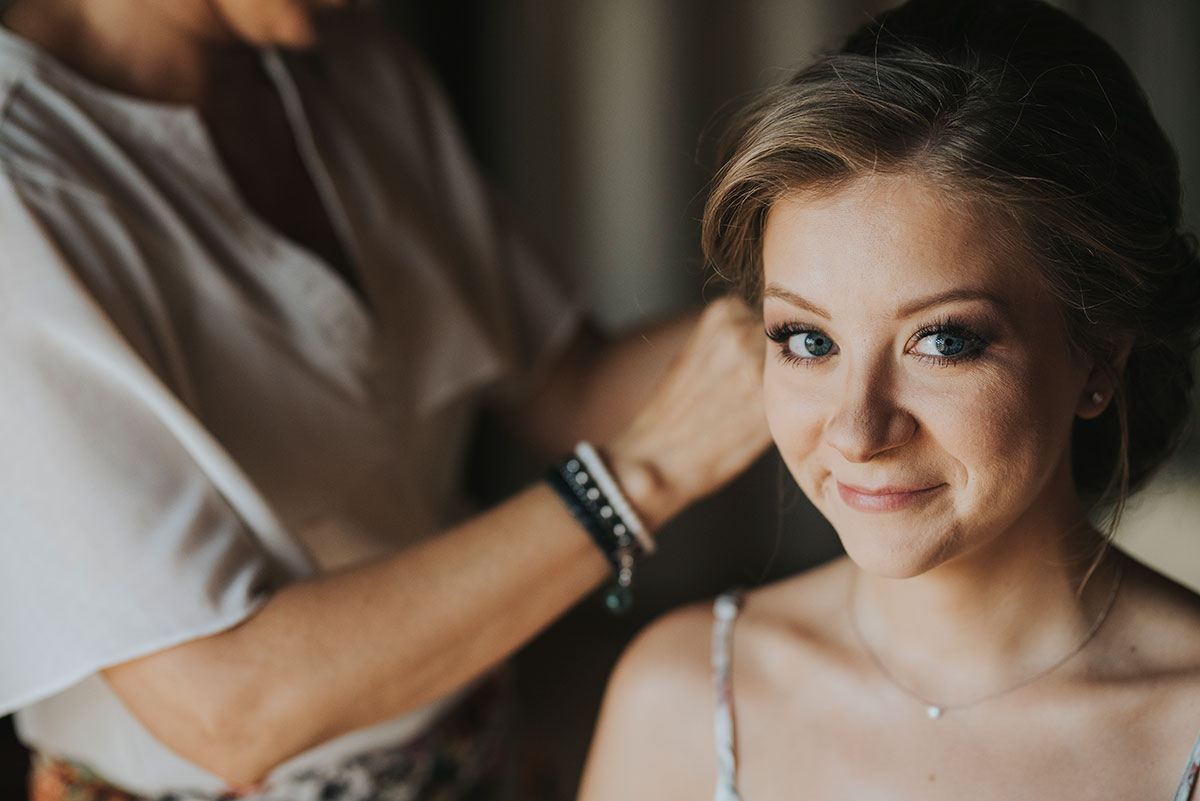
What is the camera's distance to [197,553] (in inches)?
44.5

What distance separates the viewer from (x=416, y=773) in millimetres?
1500

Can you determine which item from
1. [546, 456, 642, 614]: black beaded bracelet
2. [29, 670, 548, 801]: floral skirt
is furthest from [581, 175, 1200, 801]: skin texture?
[29, 670, 548, 801]: floral skirt

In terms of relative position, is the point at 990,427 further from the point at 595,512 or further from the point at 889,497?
the point at 595,512

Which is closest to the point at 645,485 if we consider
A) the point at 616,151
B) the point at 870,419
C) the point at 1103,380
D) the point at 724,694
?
the point at 724,694

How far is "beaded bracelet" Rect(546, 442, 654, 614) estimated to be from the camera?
122cm

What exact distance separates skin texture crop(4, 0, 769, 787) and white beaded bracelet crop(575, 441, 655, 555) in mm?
13

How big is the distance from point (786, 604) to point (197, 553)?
639 millimetres

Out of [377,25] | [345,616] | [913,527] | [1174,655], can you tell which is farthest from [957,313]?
[377,25]

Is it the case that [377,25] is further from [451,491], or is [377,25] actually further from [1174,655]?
[1174,655]

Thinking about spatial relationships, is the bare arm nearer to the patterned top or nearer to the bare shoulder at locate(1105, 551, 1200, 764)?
the patterned top

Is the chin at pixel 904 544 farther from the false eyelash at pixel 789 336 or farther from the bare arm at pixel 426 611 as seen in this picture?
the bare arm at pixel 426 611

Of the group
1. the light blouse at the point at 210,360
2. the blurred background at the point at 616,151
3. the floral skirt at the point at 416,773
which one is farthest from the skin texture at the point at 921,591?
the blurred background at the point at 616,151

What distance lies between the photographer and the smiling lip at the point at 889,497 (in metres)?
0.97

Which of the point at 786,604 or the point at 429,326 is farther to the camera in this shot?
the point at 429,326
